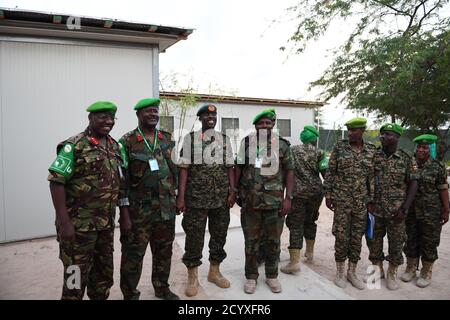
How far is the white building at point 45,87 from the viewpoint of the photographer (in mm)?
5125

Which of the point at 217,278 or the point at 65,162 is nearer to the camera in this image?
the point at 65,162

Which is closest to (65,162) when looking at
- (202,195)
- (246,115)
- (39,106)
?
(202,195)

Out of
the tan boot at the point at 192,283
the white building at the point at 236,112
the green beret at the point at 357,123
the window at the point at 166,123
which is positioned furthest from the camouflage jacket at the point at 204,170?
the white building at the point at 236,112

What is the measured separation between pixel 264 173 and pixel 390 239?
170 cm

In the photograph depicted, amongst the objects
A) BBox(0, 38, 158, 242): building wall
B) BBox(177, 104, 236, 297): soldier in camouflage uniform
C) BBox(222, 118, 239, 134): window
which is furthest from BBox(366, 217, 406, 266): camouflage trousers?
BBox(222, 118, 239, 134): window

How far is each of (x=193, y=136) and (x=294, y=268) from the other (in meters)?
2.13

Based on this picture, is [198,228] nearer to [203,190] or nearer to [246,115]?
[203,190]

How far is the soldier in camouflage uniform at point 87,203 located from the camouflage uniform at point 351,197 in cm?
251

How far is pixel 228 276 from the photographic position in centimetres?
399

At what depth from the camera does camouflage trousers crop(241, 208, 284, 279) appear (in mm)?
3500

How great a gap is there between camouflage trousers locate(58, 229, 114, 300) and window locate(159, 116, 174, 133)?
762 cm

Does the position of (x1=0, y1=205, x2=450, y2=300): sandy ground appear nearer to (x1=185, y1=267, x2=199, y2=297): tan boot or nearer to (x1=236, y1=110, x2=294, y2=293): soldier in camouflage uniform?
(x1=185, y1=267, x2=199, y2=297): tan boot

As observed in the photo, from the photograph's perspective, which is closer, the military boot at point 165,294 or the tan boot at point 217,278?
the military boot at point 165,294

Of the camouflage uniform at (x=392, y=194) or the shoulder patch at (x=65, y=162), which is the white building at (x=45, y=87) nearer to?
the shoulder patch at (x=65, y=162)
